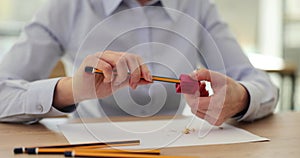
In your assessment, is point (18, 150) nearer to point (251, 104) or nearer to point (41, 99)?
point (41, 99)

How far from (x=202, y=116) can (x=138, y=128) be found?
112mm

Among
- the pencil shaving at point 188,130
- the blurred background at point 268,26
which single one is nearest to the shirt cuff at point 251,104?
the pencil shaving at point 188,130

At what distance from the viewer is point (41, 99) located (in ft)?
2.70

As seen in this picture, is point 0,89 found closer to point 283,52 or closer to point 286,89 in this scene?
point 286,89

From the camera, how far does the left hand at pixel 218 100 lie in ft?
2.41

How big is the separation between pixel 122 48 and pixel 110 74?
0.33 feet

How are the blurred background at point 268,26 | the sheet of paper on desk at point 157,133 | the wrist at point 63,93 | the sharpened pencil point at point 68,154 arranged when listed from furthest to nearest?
the blurred background at point 268,26
the wrist at point 63,93
the sheet of paper on desk at point 157,133
the sharpened pencil point at point 68,154

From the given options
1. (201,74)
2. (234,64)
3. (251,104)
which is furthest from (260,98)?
(201,74)

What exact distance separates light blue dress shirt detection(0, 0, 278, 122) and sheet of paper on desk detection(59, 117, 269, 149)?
36mm

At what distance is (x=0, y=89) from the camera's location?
88 cm

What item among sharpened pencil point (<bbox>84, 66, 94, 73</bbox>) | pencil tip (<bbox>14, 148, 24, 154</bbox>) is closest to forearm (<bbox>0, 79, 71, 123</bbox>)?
sharpened pencil point (<bbox>84, 66, 94, 73</bbox>)

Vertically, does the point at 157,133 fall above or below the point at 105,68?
below

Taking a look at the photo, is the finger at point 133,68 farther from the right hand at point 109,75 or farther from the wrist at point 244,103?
the wrist at point 244,103

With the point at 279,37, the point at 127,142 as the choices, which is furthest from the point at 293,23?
the point at 127,142
